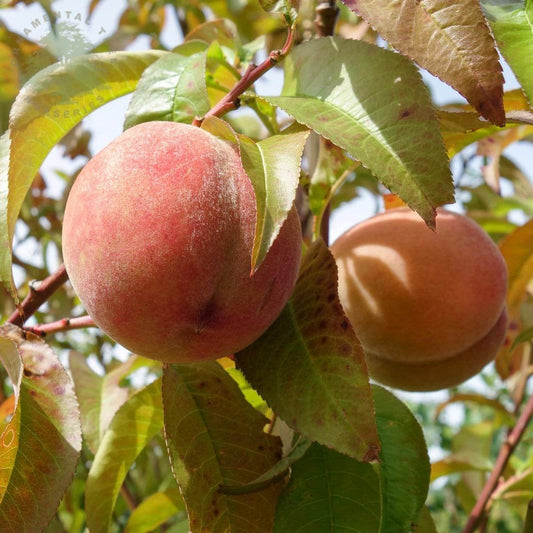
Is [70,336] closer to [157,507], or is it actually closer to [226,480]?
[157,507]

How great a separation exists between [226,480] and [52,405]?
25 centimetres

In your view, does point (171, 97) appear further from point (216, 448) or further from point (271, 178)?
point (216, 448)

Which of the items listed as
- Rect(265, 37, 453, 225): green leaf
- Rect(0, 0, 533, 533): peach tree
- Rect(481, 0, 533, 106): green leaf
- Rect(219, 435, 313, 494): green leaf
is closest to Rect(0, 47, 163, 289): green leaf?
Rect(0, 0, 533, 533): peach tree

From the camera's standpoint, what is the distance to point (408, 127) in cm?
74

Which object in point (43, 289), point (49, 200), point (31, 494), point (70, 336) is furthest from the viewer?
point (70, 336)

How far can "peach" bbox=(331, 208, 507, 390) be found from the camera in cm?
109

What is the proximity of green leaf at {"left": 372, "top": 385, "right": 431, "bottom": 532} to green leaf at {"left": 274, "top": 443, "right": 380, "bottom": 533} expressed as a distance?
4 centimetres

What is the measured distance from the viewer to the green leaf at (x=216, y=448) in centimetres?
92

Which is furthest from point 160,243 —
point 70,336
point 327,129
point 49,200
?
point 70,336

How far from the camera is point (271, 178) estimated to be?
71 cm

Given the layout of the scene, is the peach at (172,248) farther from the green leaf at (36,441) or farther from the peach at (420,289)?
the peach at (420,289)

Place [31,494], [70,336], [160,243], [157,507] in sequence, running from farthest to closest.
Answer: [70,336], [157,507], [31,494], [160,243]

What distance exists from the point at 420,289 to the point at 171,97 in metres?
0.47

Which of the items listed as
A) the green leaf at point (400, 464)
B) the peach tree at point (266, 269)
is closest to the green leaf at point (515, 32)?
the peach tree at point (266, 269)
